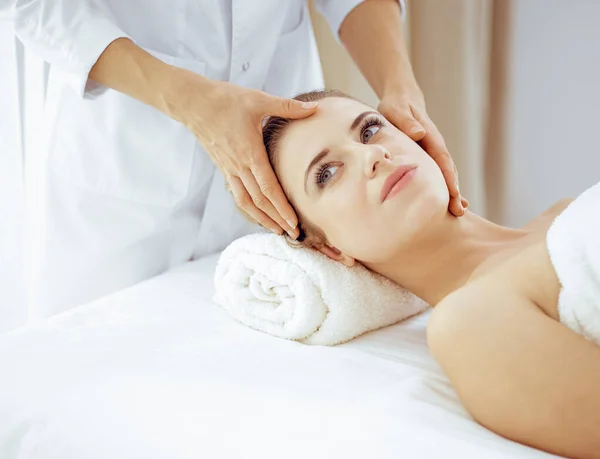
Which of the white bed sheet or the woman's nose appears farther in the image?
the woman's nose

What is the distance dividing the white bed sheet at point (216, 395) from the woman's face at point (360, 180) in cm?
20

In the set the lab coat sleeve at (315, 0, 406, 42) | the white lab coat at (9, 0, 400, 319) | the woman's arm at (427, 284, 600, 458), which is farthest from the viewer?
the lab coat sleeve at (315, 0, 406, 42)

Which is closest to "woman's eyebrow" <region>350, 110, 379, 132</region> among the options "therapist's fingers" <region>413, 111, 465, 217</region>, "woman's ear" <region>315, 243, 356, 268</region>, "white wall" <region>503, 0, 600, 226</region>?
"therapist's fingers" <region>413, 111, 465, 217</region>

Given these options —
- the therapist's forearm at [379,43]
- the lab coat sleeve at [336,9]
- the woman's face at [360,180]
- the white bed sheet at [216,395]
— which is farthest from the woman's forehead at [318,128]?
the lab coat sleeve at [336,9]

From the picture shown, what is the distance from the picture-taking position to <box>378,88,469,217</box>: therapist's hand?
1.44m

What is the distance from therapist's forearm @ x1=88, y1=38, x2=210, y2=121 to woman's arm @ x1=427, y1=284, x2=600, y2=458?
2.15ft

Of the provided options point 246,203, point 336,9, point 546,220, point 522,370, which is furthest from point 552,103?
point 522,370

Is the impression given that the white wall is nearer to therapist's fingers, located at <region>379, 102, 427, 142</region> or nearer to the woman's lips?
therapist's fingers, located at <region>379, 102, 427, 142</region>

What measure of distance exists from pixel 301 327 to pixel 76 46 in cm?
70

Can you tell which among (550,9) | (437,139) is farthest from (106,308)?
(550,9)

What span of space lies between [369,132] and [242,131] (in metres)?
0.25

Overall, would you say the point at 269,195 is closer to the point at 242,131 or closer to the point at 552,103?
the point at 242,131

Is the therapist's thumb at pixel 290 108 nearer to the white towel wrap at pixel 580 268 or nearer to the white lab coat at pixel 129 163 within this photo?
the white lab coat at pixel 129 163

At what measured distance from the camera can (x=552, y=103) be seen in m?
2.73
